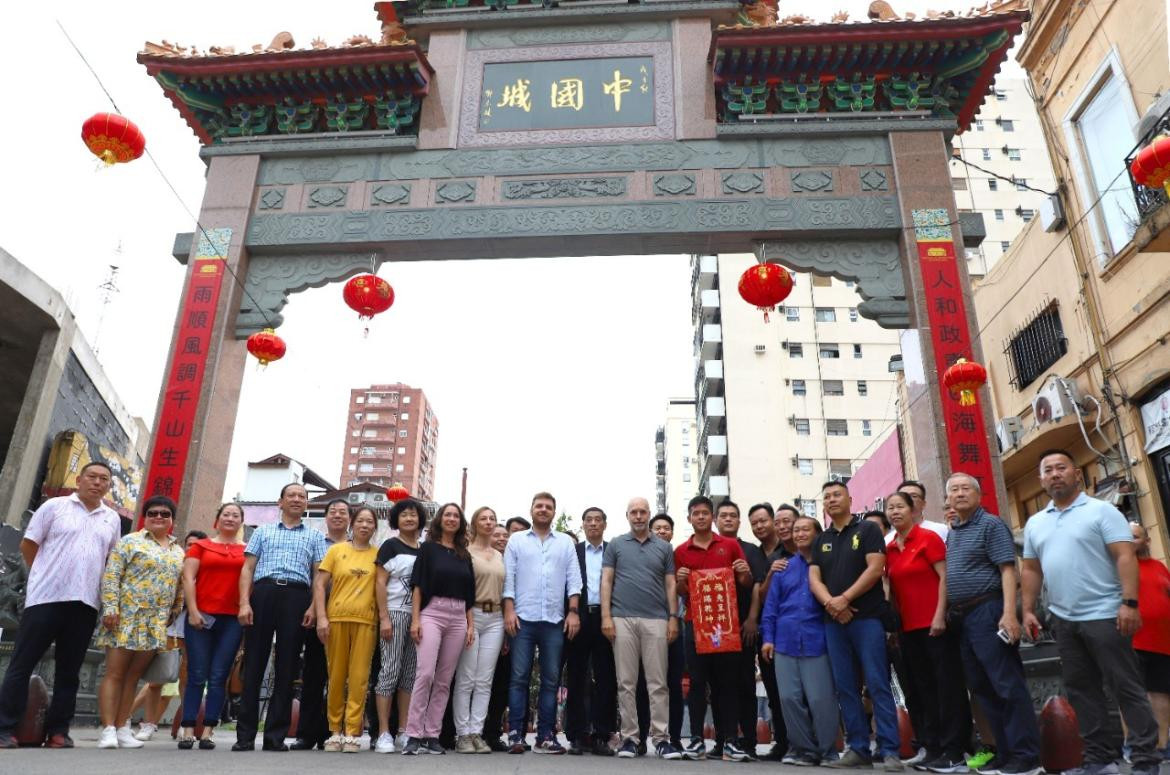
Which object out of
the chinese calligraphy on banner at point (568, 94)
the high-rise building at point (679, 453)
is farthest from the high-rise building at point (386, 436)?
the chinese calligraphy on banner at point (568, 94)

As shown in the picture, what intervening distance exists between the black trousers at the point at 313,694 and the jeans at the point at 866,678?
2.81 metres

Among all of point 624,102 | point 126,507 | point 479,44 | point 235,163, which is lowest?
point 126,507

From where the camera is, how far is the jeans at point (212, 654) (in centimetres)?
434

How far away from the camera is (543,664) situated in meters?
4.64

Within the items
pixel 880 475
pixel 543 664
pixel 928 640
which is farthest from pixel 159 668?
pixel 880 475

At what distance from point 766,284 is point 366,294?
3.69m

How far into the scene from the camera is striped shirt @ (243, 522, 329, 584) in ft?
14.7

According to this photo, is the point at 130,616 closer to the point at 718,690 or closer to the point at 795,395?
the point at 718,690

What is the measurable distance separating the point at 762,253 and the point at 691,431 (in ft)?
131

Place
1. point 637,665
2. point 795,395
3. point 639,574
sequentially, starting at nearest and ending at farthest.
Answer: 1. point 637,665
2. point 639,574
3. point 795,395

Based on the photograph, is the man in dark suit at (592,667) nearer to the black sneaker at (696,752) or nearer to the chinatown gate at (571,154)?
the black sneaker at (696,752)

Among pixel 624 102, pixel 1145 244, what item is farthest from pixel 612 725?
pixel 1145 244

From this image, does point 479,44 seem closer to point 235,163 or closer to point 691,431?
point 235,163

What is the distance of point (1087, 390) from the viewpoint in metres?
9.52
